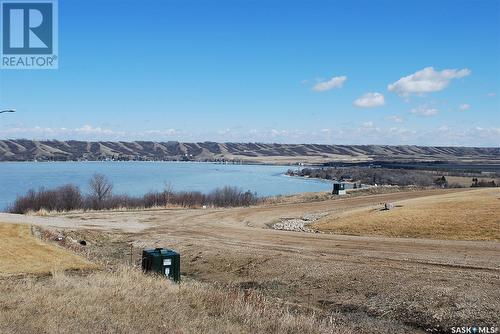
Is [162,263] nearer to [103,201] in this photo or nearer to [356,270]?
[356,270]

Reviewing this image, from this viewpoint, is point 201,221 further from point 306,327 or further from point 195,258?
point 306,327

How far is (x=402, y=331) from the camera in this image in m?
14.8

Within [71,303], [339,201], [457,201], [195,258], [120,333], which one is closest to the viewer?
[120,333]

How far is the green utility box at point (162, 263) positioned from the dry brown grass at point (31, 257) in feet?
15.3

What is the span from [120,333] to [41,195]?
76.4 metres

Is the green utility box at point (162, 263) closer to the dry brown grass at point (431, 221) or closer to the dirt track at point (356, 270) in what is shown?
the dirt track at point (356, 270)

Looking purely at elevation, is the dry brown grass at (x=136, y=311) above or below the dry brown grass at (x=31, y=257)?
above

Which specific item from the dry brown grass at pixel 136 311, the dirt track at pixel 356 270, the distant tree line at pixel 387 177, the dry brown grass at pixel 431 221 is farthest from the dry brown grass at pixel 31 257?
the distant tree line at pixel 387 177

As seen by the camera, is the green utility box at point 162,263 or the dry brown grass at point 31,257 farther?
the dry brown grass at point 31,257

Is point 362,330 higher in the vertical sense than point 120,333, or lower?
lower

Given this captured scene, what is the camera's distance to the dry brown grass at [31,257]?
70.8 feet

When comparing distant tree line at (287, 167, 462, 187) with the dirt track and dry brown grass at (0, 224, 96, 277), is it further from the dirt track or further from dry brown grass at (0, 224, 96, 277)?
dry brown grass at (0, 224, 96, 277)

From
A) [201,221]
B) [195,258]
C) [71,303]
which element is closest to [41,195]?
[201,221]

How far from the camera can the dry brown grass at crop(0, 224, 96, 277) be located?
21.6 metres
